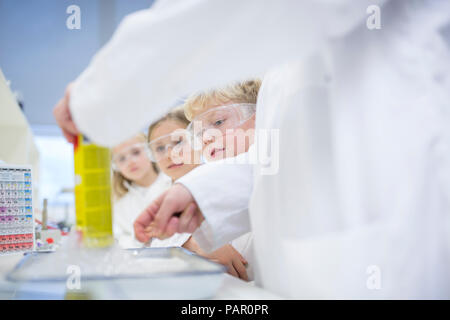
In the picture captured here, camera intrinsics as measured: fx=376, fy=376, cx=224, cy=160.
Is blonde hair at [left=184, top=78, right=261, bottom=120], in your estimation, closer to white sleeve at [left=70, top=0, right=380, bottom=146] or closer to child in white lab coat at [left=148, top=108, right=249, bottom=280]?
child in white lab coat at [left=148, top=108, right=249, bottom=280]

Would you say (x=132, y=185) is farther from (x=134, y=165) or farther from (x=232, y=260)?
(x=232, y=260)

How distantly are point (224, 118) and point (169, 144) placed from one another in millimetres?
482

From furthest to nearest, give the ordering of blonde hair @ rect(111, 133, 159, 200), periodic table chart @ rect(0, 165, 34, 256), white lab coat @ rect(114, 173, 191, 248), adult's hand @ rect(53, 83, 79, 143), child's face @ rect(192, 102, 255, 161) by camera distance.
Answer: blonde hair @ rect(111, 133, 159, 200) < white lab coat @ rect(114, 173, 191, 248) < child's face @ rect(192, 102, 255, 161) < periodic table chart @ rect(0, 165, 34, 256) < adult's hand @ rect(53, 83, 79, 143)

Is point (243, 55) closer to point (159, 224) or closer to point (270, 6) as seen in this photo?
point (270, 6)

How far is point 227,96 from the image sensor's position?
4.20 ft

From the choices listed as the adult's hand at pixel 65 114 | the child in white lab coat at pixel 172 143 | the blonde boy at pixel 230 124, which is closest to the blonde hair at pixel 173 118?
the child in white lab coat at pixel 172 143

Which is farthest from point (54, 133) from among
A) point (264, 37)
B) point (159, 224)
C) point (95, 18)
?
point (264, 37)

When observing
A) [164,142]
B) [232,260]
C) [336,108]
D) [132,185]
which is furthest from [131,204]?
[336,108]

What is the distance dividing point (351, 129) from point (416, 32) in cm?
15

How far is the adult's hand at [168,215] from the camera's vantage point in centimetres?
62

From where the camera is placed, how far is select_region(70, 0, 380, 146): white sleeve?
441 mm

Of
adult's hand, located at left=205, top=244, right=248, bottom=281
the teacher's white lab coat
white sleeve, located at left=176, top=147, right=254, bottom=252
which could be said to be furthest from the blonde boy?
the teacher's white lab coat

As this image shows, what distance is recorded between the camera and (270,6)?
1.44 ft

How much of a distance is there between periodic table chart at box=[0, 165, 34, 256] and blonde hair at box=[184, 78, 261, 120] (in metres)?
0.60
